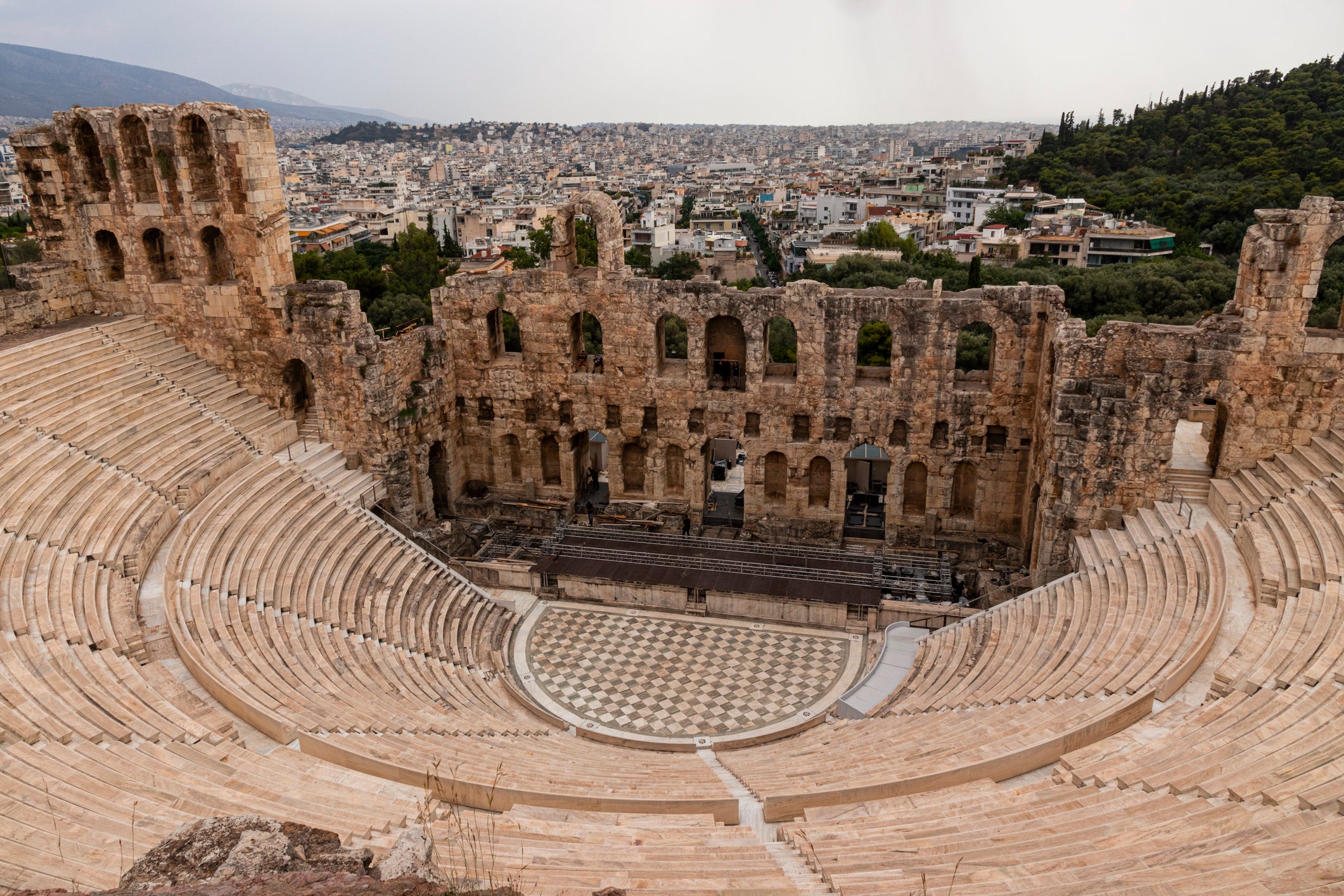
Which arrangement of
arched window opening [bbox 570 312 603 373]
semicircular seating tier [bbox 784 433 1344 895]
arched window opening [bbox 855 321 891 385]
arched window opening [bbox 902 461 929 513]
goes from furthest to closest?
arched window opening [bbox 855 321 891 385] → arched window opening [bbox 570 312 603 373] → arched window opening [bbox 902 461 929 513] → semicircular seating tier [bbox 784 433 1344 895]

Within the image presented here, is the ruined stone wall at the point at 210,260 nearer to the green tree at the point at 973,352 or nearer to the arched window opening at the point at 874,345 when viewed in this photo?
the arched window opening at the point at 874,345

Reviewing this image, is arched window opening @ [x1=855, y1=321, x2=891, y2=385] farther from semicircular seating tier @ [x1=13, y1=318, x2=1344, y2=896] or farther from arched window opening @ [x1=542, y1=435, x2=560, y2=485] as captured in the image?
semicircular seating tier @ [x1=13, y1=318, x2=1344, y2=896]

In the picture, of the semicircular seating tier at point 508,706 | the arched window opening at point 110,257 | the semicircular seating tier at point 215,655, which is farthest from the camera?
the arched window opening at point 110,257

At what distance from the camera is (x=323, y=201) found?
5340 inches

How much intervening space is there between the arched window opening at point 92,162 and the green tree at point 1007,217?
69.2 meters

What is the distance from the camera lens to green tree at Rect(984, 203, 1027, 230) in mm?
78250

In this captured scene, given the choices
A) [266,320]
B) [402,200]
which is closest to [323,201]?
[402,200]

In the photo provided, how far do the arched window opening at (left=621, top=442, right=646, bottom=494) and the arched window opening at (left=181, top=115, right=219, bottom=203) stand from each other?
13.2 metres

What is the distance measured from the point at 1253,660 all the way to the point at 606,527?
15.9m

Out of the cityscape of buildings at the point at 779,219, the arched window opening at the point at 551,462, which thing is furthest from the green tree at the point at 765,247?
the arched window opening at the point at 551,462

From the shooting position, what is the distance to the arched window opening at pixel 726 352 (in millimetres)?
25734

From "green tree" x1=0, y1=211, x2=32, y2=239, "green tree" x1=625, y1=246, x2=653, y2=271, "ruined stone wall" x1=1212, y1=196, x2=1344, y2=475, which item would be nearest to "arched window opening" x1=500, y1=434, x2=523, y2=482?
"ruined stone wall" x1=1212, y1=196, x2=1344, y2=475

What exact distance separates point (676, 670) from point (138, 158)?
1955cm

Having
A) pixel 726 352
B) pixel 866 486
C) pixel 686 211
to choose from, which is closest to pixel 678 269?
pixel 726 352
